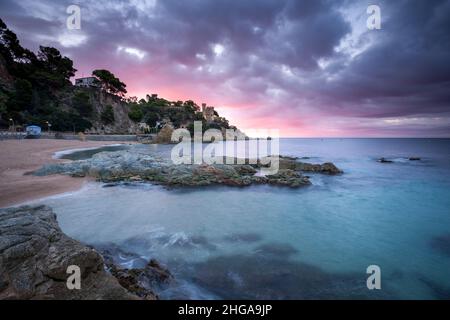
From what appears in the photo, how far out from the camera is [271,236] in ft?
32.3

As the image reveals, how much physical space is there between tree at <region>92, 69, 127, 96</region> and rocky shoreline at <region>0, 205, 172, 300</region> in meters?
96.9

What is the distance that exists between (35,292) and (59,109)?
3004 inches

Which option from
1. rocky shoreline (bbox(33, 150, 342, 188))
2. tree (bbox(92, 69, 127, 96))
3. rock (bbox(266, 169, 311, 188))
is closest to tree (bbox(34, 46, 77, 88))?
tree (bbox(92, 69, 127, 96))

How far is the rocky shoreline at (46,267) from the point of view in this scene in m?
3.82

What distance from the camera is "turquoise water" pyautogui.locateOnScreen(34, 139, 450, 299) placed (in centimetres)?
652

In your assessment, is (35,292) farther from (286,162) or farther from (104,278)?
(286,162)

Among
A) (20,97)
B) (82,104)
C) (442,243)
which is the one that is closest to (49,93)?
(82,104)

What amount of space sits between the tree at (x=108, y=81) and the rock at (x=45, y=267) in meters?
97.2

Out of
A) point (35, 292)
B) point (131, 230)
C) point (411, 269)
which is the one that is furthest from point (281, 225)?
point (35, 292)

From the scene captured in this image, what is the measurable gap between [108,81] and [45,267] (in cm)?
9889

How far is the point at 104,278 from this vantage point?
4.35 m

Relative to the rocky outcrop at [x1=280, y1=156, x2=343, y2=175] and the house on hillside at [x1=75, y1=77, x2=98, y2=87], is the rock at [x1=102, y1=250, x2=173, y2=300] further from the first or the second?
the house on hillside at [x1=75, y1=77, x2=98, y2=87]

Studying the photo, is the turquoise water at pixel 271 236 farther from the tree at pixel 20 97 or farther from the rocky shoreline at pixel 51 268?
the tree at pixel 20 97
